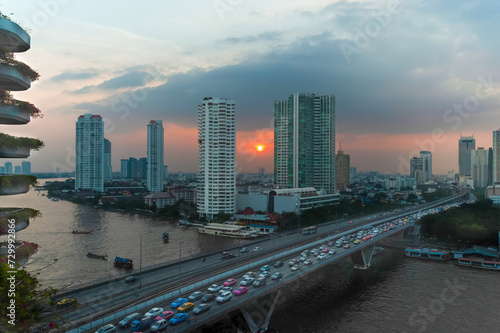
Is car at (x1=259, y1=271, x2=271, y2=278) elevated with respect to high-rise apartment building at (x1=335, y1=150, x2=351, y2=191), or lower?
lower

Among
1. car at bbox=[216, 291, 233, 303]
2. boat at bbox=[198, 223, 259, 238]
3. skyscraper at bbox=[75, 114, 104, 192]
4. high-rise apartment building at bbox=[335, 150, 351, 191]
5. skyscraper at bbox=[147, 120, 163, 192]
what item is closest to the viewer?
car at bbox=[216, 291, 233, 303]

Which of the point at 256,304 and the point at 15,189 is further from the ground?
the point at 15,189

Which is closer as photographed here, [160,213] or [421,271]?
[421,271]

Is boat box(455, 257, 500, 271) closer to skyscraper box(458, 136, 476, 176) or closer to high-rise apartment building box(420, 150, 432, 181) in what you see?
high-rise apartment building box(420, 150, 432, 181)

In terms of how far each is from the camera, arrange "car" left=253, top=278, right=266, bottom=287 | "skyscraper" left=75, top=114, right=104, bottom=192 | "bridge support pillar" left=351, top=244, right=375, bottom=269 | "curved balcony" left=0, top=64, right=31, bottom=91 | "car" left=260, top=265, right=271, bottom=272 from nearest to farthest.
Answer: "curved balcony" left=0, top=64, right=31, bottom=91
"car" left=253, top=278, right=266, bottom=287
"car" left=260, top=265, right=271, bottom=272
"bridge support pillar" left=351, top=244, right=375, bottom=269
"skyscraper" left=75, top=114, right=104, bottom=192

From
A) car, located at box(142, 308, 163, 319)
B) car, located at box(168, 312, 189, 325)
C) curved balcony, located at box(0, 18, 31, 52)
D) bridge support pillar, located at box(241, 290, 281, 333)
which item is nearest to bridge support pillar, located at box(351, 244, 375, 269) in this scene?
bridge support pillar, located at box(241, 290, 281, 333)

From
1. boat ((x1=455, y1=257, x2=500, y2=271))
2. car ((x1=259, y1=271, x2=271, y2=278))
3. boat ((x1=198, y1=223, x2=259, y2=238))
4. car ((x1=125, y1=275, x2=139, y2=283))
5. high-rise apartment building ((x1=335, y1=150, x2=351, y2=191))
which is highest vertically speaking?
high-rise apartment building ((x1=335, y1=150, x2=351, y2=191))

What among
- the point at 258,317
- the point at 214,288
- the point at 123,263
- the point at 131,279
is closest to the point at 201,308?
the point at 214,288

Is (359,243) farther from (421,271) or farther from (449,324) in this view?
(449,324)

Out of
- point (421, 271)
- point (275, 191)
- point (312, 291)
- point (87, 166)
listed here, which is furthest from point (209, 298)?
point (87, 166)
